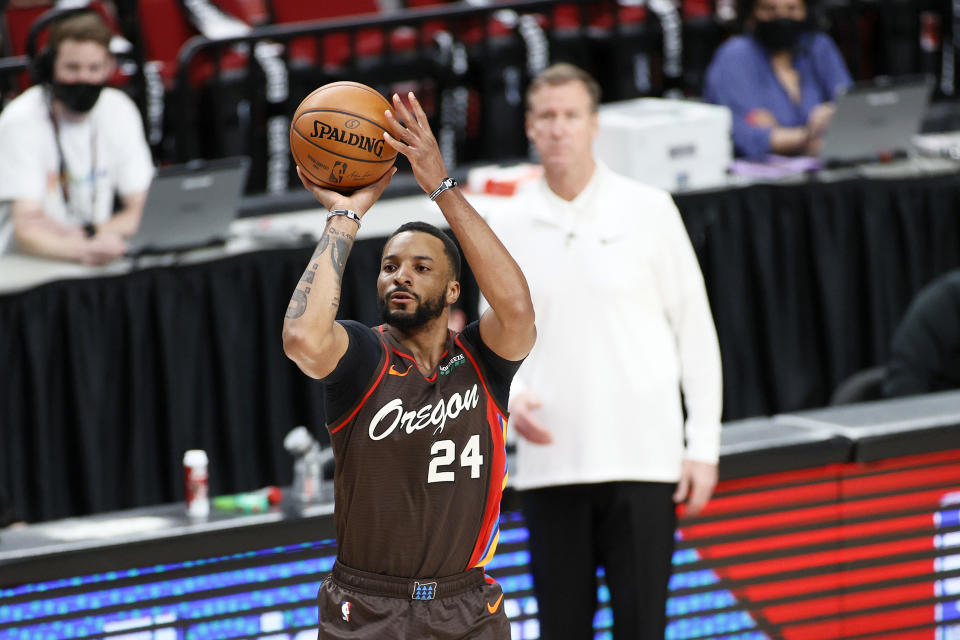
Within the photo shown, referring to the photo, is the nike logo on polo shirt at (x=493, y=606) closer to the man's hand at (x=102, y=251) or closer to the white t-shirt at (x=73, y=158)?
the man's hand at (x=102, y=251)

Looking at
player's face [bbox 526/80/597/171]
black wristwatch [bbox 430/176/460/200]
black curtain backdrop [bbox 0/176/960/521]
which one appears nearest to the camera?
black wristwatch [bbox 430/176/460/200]

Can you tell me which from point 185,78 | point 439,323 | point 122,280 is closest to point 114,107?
point 122,280

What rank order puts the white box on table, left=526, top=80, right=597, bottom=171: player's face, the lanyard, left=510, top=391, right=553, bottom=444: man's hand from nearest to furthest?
left=510, top=391, right=553, bottom=444: man's hand, left=526, top=80, right=597, bottom=171: player's face, the lanyard, the white box on table

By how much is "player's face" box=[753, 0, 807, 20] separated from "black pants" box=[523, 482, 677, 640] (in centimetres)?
336

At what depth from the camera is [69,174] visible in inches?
215

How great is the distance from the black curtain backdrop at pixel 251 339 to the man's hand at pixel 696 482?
1.93 meters

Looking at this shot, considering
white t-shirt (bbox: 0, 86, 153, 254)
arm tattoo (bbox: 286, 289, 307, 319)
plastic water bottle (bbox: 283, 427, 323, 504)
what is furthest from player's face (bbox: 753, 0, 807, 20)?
arm tattoo (bbox: 286, 289, 307, 319)

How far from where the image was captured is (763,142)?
6.52 m

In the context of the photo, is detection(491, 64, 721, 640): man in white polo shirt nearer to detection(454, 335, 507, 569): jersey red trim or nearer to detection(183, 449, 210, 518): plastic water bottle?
detection(454, 335, 507, 569): jersey red trim

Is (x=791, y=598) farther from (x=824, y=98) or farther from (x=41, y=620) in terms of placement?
(x=824, y=98)

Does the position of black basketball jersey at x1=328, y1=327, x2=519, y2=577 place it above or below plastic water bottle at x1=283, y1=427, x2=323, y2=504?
above

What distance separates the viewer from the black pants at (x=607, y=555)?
3.75 m

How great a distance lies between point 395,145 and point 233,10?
539cm

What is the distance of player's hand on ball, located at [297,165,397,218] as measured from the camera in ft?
9.61
